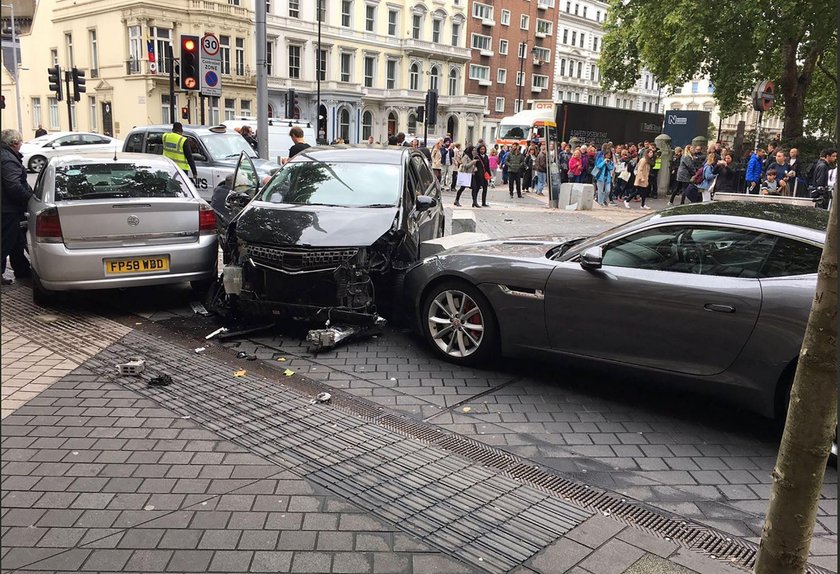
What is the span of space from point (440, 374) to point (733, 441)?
2.29 m

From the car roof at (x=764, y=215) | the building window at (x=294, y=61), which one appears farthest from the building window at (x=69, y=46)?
the car roof at (x=764, y=215)

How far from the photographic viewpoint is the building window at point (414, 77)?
64.1 m

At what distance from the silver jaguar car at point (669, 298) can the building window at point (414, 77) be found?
201 ft

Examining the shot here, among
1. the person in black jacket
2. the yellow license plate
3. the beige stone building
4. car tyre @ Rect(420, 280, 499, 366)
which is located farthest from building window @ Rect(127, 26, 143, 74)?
car tyre @ Rect(420, 280, 499, 366)

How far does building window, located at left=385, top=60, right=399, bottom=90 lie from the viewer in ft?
203

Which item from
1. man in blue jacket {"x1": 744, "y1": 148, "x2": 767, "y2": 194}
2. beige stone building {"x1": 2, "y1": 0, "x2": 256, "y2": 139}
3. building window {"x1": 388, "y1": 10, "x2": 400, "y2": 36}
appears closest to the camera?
man in blue jacket {"x1": 744, "y1": 148, "x2": 767, "y2": 194}

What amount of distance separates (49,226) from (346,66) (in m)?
54.2

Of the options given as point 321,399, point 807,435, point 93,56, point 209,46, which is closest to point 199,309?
point 321,399

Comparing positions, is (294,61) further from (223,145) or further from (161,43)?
(223,145)

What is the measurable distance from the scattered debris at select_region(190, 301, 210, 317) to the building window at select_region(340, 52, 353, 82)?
52808 millimetres

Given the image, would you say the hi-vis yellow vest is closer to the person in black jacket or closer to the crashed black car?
the person in black jacket

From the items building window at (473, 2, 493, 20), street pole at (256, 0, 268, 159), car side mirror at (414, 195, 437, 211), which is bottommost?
car side mirror at (414, 195, 437, 211)

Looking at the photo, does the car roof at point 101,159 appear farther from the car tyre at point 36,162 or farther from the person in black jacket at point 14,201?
the car tyre at point 36,162

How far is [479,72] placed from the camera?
7275 cm
